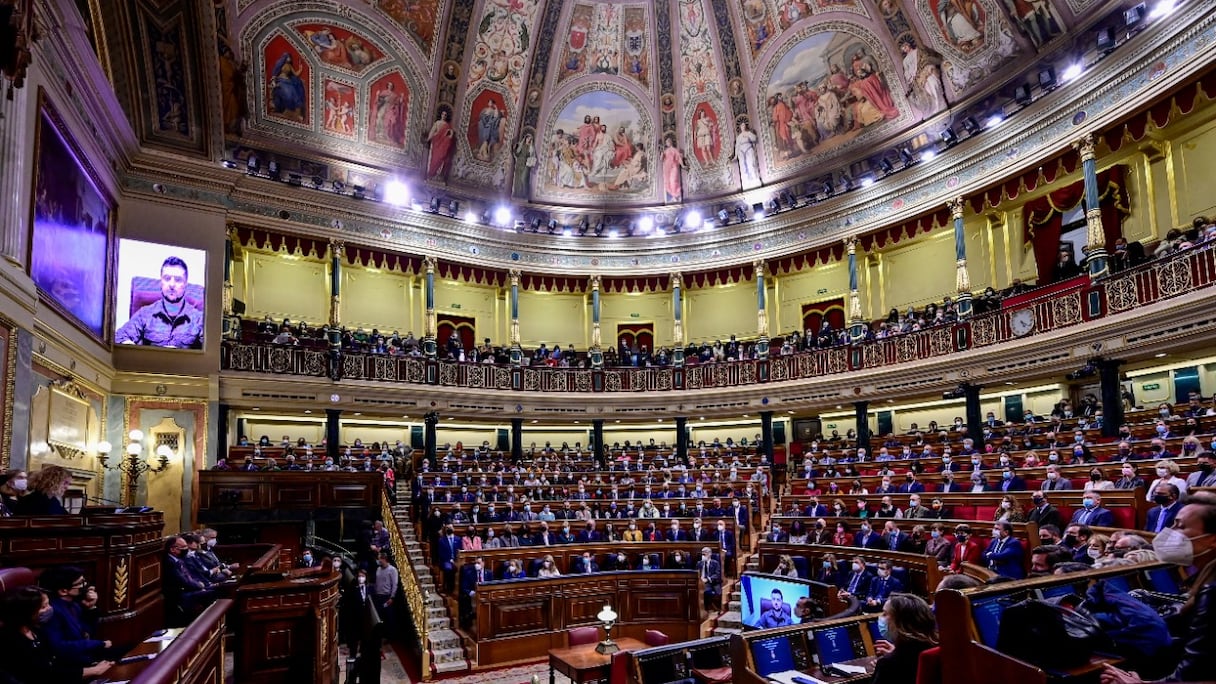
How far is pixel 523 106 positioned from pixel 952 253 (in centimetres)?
1350

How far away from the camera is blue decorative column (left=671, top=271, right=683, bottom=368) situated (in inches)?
939

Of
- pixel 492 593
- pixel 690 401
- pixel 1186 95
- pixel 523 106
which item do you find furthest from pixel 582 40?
pixel 492 593

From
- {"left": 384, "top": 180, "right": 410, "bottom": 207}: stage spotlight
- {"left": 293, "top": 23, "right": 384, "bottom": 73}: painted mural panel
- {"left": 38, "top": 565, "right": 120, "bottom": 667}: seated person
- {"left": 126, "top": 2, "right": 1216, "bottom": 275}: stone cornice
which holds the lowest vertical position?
{"left": 38, "top": 565, "right": 120, "bottom": 667}: seated person

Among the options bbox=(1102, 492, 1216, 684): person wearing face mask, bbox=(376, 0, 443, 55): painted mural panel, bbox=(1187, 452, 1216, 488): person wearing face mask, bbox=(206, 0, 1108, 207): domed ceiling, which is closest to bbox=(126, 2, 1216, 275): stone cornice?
bbox=(206, 0, 1108, 207): domed ceiling

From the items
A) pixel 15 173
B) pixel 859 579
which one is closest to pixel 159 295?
pixel 15 173

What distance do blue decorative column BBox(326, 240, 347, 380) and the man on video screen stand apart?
3.24 m

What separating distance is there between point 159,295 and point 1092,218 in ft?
63.3

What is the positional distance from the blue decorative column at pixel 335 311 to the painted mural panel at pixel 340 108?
3.25 meters

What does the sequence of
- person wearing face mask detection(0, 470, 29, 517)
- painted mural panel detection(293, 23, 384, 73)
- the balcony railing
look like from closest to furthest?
1. person wearing face mask detection(0, 470, 29, 517)
2. the balcony railing
3. painted mural panel detection(293, 23, 384, 73)

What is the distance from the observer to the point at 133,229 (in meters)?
16.0

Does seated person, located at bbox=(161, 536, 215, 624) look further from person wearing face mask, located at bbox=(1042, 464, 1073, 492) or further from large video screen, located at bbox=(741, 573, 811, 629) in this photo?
person wearing face mask, located at bbox=(1042, 464, 1073, 492)

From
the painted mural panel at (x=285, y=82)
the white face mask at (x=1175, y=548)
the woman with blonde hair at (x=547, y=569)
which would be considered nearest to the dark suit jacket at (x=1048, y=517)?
the white face mask at (x=1175, y=548)

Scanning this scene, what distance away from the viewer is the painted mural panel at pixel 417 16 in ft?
69.3

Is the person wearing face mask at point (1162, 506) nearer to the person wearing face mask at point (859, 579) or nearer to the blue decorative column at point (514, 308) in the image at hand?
the person wearing face mask at point (859, 579)
